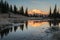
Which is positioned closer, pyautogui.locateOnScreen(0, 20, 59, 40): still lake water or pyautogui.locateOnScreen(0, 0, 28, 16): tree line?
pyautogui.locateOnScreen(0, 20, 59, 40): still lake water

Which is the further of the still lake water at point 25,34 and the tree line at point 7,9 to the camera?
the tree line at point 7,9

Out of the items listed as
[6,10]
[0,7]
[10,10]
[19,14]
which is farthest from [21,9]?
[0,7]

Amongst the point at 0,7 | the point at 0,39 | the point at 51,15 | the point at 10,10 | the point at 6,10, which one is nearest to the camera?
the point at 0,39

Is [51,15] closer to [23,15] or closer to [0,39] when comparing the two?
[23,15]

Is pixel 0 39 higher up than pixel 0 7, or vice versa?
pixel 0 7

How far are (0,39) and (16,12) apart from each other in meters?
129

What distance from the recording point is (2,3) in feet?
397

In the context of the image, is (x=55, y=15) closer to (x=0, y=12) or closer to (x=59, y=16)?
(x=59, y=16)

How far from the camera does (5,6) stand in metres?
126

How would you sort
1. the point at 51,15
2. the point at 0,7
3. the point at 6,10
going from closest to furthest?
the point at 0,7 → the point at 6,10 → the point at 51,15

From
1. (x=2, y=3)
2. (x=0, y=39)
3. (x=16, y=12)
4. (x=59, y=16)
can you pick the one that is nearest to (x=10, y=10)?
(x=16, y=12)

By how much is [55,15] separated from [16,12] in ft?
Answer: 126

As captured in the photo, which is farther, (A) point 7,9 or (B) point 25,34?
(A) point 7,9

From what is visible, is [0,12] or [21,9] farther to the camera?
[21,9]
